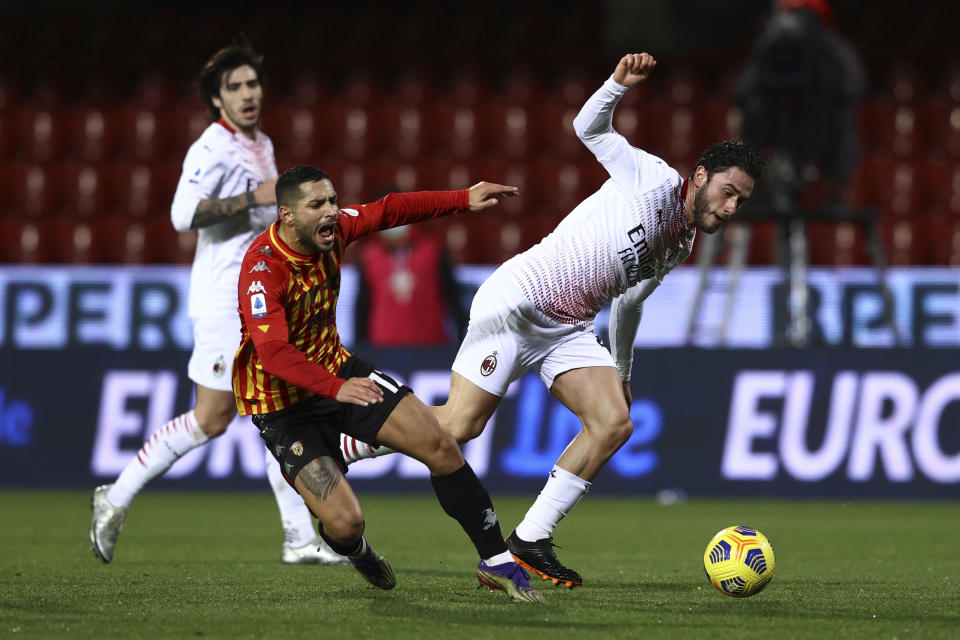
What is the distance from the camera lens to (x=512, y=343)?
5.52 meters

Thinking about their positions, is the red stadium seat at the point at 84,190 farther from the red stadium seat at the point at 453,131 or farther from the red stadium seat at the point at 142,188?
the red stadium seat at the point at 453,131

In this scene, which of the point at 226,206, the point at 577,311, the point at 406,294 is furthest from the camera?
the point at 406,294

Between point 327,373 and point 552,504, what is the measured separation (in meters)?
1.28

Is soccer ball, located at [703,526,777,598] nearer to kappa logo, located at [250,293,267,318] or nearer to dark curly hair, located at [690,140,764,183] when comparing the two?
dark curly hair, located at [690,140,764,183]

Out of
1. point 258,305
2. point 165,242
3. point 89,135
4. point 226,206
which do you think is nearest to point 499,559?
point 258,305

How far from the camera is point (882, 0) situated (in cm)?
1477

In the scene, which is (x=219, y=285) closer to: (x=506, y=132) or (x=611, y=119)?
(x=611, y=119)

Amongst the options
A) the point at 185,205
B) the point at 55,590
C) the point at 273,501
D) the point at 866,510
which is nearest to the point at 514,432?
the point at 273,501

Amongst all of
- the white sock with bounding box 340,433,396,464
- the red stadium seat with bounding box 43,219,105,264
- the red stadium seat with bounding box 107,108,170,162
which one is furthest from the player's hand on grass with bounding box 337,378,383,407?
the red stadium seat with bounding box 107,108,170,162

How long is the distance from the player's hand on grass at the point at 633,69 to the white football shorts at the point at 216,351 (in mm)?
2187

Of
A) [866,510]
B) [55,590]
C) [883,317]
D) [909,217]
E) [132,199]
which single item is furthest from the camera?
[132,199]

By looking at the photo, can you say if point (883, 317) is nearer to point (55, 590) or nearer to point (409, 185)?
point (409, 185)

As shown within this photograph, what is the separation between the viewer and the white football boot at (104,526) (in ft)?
19.7

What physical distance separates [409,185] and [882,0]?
5600mm
